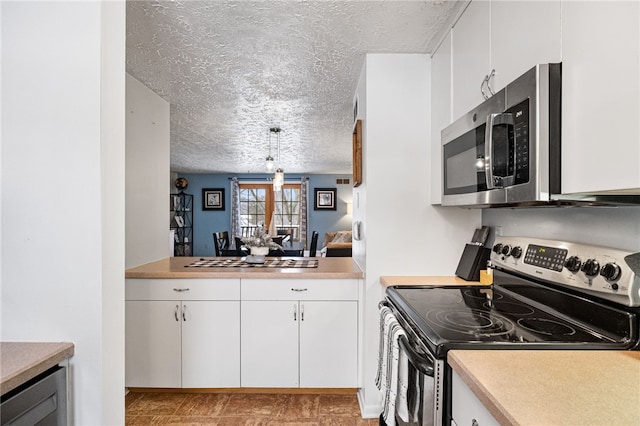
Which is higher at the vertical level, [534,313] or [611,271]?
[611,271]

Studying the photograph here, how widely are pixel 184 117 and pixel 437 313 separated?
3327 mm

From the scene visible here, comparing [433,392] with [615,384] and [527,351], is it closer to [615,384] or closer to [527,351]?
[527,351]

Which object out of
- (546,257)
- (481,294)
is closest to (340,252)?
(481,294)

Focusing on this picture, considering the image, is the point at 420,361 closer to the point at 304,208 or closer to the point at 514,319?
the point at 514,319

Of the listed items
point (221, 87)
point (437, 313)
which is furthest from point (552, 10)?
point (221, 87)

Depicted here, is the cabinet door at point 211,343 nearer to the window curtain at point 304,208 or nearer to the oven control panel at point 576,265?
the oven control panel at point 576,265

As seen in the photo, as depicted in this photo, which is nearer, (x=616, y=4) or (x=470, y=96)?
(x=616, y=4)

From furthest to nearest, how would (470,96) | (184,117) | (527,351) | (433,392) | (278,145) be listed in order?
(278,145)
(184,117)
(470,96)
(433,392)
(527,351)

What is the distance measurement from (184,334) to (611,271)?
2.43 meters

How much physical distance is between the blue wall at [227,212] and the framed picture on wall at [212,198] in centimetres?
9

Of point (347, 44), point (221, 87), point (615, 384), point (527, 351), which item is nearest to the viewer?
point (615, 384)

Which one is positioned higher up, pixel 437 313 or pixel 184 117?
pixel 184 117

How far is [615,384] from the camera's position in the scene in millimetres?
861

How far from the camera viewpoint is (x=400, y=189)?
236 centimetres
